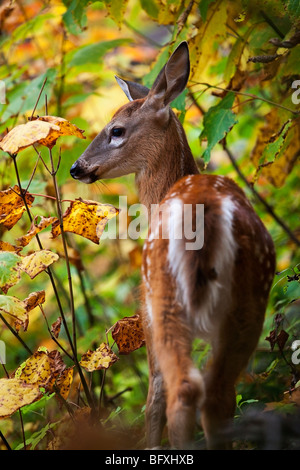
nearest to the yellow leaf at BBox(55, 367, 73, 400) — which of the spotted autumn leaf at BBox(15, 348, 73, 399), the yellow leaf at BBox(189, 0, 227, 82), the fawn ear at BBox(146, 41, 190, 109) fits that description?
the spotted autumn leaf at BBox(15, 348, 73, 399)

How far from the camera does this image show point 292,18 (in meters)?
3.31

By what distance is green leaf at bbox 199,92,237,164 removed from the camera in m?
3.45

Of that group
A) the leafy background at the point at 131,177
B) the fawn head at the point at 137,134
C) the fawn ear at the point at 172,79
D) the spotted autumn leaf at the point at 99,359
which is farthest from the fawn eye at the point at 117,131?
the spotted autumn leaf at the point at 99,359

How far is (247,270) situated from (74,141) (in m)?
2.88

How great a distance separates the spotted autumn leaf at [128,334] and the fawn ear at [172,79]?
1056 millimetres

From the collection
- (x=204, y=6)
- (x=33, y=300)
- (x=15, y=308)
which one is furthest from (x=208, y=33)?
(x=15, y=308)

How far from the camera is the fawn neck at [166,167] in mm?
3152

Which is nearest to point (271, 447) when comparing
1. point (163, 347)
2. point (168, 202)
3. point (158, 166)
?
point (163, 347)

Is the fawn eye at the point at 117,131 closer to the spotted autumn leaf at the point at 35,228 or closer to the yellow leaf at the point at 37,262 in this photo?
the spotted autumn leaf at the point at 35,228

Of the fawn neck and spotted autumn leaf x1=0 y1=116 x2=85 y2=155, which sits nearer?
spotted autumn leaf x1=0 y1=116 x2=85 y2=155

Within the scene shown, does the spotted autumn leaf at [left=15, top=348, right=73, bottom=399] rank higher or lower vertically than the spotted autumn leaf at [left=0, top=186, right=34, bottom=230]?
lower

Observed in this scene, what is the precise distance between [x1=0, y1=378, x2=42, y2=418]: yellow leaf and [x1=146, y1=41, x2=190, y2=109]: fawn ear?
1462 mm

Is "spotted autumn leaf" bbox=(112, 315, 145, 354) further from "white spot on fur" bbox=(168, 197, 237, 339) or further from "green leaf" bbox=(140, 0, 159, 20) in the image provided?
"green leaf" bbox=(140, 0, 159, 20)

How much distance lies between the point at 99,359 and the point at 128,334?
0.18 metres
